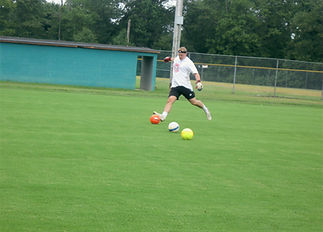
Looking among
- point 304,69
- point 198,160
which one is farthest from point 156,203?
point 304,69

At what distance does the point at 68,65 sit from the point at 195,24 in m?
47.9

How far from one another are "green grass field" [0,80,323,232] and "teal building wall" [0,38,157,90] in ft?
64.3

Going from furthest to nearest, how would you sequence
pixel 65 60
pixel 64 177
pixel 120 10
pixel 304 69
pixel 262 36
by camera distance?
pixel 120 10 → pixel 262 36 → pixel 304 69 → pixel 65 60 → pixel 64 177

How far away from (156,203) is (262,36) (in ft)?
222

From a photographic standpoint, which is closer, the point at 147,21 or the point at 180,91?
the point at 180,91

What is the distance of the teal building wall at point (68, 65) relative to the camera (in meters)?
31.9

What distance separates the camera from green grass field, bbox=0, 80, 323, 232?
5.42 meters

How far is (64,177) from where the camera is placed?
6918 millimetres

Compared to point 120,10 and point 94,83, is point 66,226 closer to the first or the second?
point 94,83

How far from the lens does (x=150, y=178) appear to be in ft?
23.5

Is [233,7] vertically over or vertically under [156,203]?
over

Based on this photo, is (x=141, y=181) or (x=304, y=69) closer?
(x=141, y=181)

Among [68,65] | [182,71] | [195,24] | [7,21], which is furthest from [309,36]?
[182,71]

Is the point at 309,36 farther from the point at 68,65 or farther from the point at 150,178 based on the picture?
the point at 150,178
